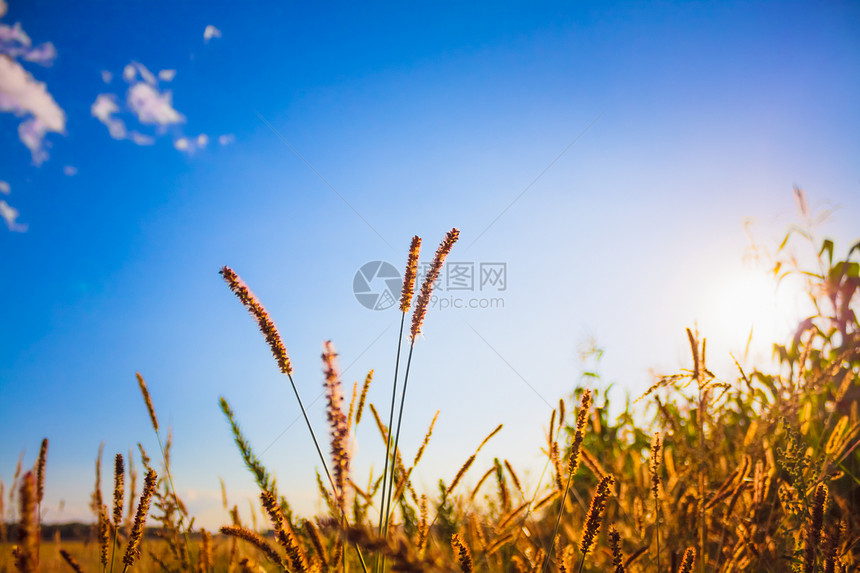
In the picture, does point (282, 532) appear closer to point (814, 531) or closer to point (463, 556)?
point (463, 556)

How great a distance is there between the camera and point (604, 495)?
104cm

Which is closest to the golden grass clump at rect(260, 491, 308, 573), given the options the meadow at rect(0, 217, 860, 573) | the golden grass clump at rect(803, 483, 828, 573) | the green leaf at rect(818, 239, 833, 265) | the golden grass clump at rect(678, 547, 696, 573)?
the meadow at rect(0, 217, 860, 573)

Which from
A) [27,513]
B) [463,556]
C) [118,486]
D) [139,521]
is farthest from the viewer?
[118,486]

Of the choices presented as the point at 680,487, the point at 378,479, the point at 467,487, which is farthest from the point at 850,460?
the point at 378,479

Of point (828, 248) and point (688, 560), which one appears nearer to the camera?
point (688, 560)

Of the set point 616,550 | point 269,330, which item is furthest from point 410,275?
point 616,550

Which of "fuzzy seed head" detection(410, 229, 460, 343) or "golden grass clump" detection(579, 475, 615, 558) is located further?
"fuzzy seed head" detection(410, 229, 460, 343)

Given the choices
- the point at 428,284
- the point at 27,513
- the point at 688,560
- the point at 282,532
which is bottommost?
the point at 688,560

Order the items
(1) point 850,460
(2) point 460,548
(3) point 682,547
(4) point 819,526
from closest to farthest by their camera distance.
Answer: (2) point 460,548, (4) point 819,526, (3) point 682,547, (1) point 850,460

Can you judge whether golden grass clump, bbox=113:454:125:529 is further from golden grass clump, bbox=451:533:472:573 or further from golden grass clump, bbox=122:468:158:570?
golden grass clump, bbox=451:533:472:573

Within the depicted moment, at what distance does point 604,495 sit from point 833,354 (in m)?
Answer: 3.85

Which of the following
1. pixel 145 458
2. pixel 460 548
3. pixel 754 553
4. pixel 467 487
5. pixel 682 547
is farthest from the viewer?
pixel 467 487

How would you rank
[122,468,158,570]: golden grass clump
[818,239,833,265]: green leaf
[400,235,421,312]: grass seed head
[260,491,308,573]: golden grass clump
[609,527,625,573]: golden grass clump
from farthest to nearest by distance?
[818,239,833,265]: green leaf
[400,235,421,312]: grass seed head
[122,468,158,570]: golden grass clump
[609,527,625,573]: golden grass clump
[260,491,308,573]: golden grass clump

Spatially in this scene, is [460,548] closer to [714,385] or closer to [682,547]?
[714,385]
